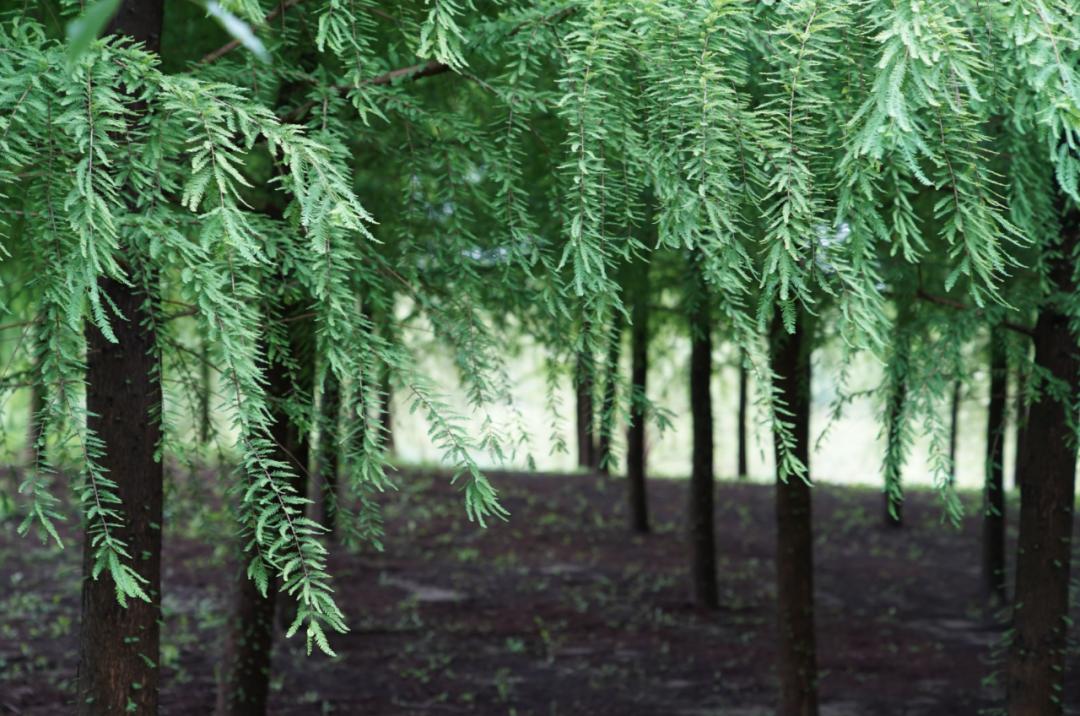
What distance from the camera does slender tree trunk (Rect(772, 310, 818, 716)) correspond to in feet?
27.0

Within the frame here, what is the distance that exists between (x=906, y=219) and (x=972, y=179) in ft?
0.93

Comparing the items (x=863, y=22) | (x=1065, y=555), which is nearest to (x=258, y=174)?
(x=863, y=22)

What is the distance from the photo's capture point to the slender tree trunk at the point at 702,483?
38.3 ft

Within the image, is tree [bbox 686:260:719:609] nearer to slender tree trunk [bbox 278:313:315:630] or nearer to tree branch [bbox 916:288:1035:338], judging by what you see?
tree branch [bbox 916:288:1035:338]

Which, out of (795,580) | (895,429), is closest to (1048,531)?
(895,429)

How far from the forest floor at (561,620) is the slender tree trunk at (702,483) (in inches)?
13.5

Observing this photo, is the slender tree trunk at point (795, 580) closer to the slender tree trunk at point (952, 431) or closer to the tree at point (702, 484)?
the slender tree trunk at point (952, 431)

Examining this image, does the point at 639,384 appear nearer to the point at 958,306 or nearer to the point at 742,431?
the point at 958,306

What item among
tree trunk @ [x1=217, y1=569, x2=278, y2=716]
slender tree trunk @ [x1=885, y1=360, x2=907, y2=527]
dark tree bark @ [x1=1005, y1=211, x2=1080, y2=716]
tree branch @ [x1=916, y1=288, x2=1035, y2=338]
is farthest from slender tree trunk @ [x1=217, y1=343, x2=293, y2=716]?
dark tree bark @ [x1=1005, y1=211, x2=1080, y2=716]

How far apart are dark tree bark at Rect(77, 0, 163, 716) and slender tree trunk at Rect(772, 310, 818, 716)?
4.89 metres


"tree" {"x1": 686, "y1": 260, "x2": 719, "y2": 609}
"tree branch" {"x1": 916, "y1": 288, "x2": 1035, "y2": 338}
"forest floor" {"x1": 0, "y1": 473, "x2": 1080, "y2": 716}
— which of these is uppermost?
"tree branch" {"x1": 916, "y1": 288, "x2": 1035, "y2": 338}

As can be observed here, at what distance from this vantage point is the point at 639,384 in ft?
34.4

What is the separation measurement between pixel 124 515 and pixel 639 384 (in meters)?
6.34

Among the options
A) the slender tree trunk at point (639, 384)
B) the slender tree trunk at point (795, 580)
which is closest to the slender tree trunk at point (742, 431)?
the slender tree trunk at point (639, 384)
